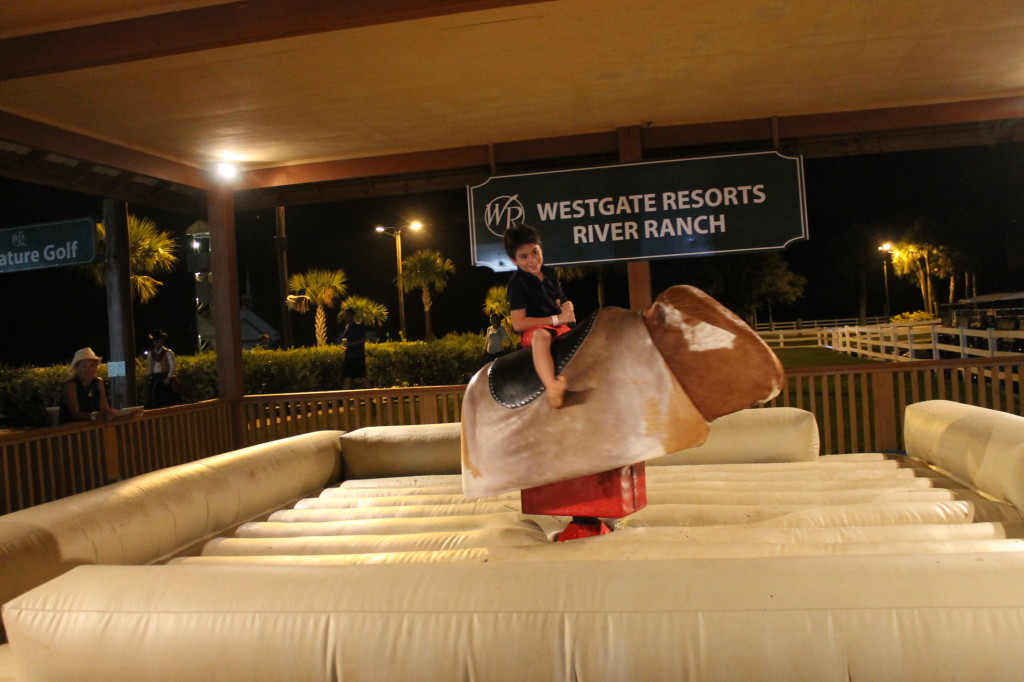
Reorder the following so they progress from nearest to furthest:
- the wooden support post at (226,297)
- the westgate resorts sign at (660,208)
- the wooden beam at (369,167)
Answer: the westgate resorts sign at (660,208), the wooden beam at (369,167), the wooden support post at (226,297)

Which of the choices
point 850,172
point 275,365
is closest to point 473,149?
point 275,365

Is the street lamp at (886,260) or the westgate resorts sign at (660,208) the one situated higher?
the street lamp at (886,260)

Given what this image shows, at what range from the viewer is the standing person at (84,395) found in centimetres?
552

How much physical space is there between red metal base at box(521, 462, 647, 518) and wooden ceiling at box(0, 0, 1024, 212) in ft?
7.53

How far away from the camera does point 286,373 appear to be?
49.2ft

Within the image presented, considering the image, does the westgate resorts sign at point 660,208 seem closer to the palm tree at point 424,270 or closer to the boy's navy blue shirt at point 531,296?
the boy's navy blue shirt at point 531,296

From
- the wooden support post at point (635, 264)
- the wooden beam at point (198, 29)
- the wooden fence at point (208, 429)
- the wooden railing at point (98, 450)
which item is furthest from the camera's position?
the wooden support post at point (635, 264)

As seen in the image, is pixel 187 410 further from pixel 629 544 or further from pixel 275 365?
pixel 275 365

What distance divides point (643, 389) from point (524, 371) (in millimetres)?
464

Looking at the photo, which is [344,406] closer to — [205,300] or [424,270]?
[205,300]

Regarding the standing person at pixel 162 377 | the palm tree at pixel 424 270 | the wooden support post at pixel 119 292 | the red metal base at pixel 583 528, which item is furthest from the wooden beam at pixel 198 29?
the palm tree at pixel 424 270

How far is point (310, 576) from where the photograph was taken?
6.56ft

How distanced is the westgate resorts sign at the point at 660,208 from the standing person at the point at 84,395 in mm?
3203

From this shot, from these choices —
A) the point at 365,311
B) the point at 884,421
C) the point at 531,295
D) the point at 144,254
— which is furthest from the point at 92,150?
the point at 365,311
